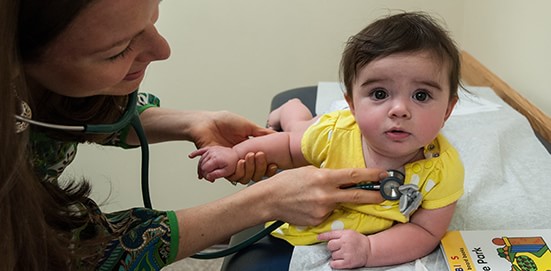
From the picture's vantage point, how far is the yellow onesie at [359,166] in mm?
1036

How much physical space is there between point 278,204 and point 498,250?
39 cm

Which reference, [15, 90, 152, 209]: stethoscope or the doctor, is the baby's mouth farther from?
[15, 90, 152, 209]: stethoscope

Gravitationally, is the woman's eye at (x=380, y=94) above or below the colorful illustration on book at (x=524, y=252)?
above

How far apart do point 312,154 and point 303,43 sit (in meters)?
1.15

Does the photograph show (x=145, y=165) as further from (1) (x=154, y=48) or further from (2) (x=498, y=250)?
(2) (x=498, y=250)

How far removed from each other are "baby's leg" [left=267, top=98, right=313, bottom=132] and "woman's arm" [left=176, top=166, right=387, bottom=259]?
1.05 ft

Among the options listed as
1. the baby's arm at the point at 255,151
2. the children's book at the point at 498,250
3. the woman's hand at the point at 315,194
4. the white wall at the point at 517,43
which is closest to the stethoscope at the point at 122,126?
the baby's arm at the point at 255,151

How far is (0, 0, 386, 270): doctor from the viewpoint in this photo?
0.74 m

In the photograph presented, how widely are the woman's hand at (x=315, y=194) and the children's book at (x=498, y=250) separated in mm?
157

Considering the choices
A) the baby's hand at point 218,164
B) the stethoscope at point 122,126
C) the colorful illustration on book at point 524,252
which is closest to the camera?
the stethoscope at point 122,126

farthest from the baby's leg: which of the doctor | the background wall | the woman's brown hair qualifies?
the background wall

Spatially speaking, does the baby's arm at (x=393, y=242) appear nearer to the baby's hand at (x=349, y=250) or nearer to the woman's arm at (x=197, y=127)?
the baby's hand at (x=349, y=250)

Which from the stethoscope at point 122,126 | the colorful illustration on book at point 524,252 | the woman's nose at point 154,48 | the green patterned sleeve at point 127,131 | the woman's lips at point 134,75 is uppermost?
the woman's nose at point 154,48

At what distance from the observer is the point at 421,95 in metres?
1.02
